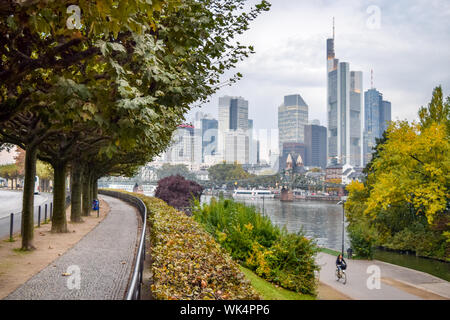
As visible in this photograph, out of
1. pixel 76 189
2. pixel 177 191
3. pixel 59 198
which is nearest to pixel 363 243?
pixel 76 189

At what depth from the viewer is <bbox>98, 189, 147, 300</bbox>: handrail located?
468cm

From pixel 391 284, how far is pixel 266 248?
1594 centimetres

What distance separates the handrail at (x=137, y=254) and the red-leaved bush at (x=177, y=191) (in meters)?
6.30

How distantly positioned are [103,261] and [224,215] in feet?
17.5

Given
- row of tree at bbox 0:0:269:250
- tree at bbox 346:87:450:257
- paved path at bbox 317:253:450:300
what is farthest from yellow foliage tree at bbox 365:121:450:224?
row of tree at bbox 0:0:269:250

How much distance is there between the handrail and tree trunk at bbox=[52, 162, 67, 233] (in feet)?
12.4

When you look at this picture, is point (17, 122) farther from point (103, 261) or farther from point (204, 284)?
point (204, 284)

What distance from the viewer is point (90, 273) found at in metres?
11.0

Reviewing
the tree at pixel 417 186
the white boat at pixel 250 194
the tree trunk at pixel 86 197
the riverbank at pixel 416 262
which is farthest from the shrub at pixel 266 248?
the white boat at pixel 250 194

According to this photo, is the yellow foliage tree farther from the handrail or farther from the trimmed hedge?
the trimmed hedge

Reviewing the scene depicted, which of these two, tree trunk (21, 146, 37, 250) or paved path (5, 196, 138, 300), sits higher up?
tree trunk (21, 146, 37, 250)

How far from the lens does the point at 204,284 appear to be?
21.8 ft

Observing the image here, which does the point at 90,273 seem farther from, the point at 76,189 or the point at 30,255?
the point at 76,189
